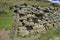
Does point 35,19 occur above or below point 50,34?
above

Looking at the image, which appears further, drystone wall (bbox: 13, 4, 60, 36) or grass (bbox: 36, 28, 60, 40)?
drystone wall (bbox: 13, 4, 60, 36)

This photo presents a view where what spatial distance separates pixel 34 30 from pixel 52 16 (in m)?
2.17

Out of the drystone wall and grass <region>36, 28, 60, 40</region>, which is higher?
the drystone wall

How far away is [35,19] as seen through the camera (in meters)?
11.2

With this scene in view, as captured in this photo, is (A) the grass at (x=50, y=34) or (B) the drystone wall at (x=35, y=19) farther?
(B) the drystone wall at (x=35, y=19)

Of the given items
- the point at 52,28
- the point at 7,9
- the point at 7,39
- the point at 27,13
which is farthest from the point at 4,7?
the point at 7,39

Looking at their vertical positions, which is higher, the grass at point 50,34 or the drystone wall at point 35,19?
the drystone wall at point 35,19

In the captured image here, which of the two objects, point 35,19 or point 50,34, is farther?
point 35,19

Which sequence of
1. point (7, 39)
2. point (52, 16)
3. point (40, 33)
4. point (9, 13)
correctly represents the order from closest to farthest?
point (7, 39)
point (40, 33)
point (52, 16)
point (9, 13)

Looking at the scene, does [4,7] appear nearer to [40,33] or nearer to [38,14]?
[38,14]

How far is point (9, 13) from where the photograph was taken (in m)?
13.9

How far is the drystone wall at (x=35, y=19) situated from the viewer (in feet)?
34.1

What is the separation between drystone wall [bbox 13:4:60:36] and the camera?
10.4 metres

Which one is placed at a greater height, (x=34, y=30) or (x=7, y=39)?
(x=7, y=39)
